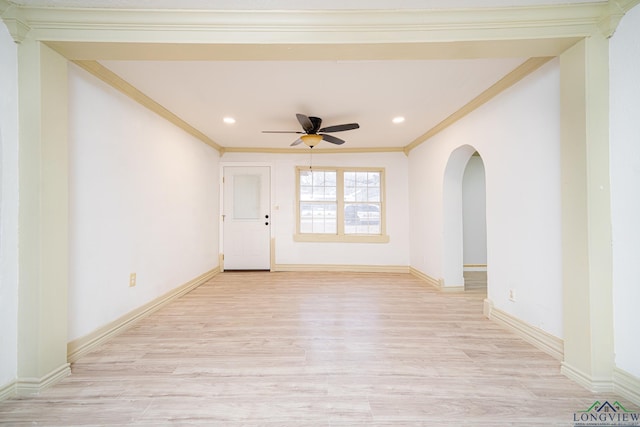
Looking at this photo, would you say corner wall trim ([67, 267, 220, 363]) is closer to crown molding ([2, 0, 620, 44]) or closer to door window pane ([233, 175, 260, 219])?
door window pane ([233, 175, 260, 219])

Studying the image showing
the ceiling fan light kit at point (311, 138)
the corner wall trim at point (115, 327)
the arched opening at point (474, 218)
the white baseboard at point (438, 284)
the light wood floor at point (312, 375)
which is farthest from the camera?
the arched opening at point (474, 218)

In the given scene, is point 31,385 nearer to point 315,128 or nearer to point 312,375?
point 312,375

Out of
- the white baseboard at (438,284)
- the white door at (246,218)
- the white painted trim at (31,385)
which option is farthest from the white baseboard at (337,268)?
the white painted trim at (31,385)

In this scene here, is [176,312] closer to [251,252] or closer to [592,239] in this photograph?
[251,252]

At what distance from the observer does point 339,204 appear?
555cm

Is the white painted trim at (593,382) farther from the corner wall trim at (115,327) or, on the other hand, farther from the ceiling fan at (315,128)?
the corner wall trim at (115,327)

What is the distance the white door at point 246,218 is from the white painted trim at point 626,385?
15.8 feet

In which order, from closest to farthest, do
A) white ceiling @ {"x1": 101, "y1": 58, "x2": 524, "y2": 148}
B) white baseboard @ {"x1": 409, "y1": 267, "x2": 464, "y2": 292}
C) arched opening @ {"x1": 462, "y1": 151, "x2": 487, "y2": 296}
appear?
white ceiling @ {"x1": 101, "y1": 58, "x2": 524, "y2": 148}, white baseboard @ {"x1": 409, "y1": 267, "x2": 464, "y2": 292}, arched opening @ {"x1": 462, "y1": 151, "x2": 487, "y2": 296}

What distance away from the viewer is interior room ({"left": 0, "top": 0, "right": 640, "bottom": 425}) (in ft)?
5.59

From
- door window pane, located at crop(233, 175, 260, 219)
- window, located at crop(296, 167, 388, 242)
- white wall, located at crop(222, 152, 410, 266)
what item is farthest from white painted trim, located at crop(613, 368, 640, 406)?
door window pane, located at crop(233, 175, 260, 219)

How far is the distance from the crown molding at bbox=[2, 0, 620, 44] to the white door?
145 inches

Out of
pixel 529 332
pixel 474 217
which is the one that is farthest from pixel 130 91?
pixel 474 217

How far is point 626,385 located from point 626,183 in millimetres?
1279

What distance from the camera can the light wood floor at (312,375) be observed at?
1.54 metres
